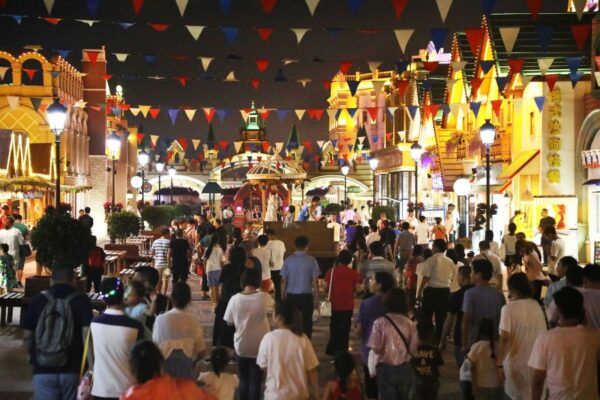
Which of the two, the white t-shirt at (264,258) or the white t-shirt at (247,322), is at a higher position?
the white t-shirt at (264,258)

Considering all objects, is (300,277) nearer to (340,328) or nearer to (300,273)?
(300,273)

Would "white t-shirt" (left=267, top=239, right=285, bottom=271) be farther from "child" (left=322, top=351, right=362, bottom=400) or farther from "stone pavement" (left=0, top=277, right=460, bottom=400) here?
"child" (left=322, top=351, right=362, bottom=400)

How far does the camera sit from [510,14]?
125 ft

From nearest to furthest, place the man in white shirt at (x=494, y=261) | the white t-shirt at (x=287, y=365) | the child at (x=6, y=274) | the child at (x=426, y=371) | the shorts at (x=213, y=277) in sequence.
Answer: the white t-shirt at (x=287, y=365) < the child at (x=426, y=371) < the man in white shirt at (x=494, y=261) < the shorts at (x=213, y=277) < the child at (x=6, y=274)

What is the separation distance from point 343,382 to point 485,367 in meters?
1.99

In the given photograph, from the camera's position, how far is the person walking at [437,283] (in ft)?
47.2

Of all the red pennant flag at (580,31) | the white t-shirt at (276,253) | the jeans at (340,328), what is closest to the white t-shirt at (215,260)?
the white t-shirt at (276,253)

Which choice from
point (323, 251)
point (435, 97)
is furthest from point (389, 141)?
point (323, 251)

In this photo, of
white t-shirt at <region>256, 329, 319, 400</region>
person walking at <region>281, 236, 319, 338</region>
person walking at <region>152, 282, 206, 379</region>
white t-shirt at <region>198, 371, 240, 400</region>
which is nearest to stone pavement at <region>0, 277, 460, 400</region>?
person walking at <region>281, 236, 319, 338</region>

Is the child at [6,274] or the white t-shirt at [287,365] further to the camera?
the child at [6,274]

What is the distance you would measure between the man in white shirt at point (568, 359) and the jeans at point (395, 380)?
154 cm

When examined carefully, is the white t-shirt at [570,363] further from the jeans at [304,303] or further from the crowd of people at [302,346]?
the jeans at [304,303]

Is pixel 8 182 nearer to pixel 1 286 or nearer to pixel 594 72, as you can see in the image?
pixel 1 286

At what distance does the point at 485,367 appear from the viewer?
9016 millimetres
